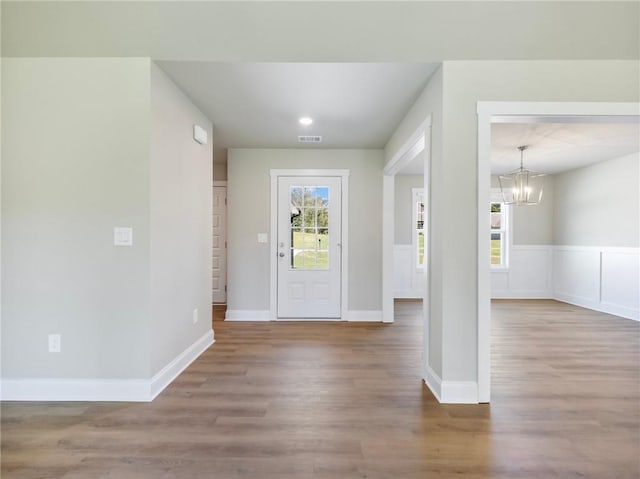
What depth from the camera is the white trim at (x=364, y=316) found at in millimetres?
4789

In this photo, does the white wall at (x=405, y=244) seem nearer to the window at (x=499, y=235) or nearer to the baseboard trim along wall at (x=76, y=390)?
the window at (x=499, y=235)

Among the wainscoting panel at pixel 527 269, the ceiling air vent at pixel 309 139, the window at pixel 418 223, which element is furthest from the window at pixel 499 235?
the ceiling air vent at pixel 309 139

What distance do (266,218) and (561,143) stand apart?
409cm

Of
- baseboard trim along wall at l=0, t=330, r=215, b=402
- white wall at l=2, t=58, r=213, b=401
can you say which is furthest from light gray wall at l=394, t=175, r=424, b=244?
baseboard trim along wall at l=0, t=330, r=215, b=402

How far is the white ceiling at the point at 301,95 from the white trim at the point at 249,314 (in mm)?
2367

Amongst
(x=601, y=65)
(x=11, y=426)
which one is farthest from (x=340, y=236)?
(x=11, y=426)

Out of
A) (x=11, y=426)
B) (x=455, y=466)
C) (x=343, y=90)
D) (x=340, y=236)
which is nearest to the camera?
(x=455, y=466)

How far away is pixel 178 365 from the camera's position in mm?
2857

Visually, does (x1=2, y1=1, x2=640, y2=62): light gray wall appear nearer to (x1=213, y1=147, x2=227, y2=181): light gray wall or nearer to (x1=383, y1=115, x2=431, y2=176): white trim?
(x1=383, y1=115, x2=431, y2=176): white trim

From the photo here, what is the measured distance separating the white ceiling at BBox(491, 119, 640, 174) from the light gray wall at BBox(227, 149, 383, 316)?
1685 millimetres

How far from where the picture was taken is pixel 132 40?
230cm

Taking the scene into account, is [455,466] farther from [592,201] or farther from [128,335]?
[592,201]

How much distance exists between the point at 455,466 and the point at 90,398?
2404 millimetres

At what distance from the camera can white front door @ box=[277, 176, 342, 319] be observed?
15.8 ft
